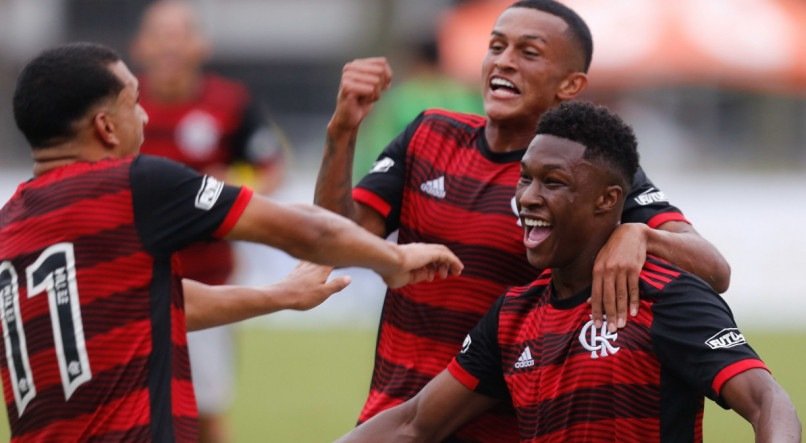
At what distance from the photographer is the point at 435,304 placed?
20.9ft

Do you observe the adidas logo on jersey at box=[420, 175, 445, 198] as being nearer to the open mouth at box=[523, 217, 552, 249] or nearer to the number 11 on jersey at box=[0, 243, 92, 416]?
the open mouth at box=[523, 217, 552, 249]

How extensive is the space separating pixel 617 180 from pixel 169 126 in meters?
5.42

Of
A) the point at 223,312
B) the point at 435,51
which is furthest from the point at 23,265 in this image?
the point at 435,51


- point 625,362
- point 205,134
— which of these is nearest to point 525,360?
point 625,362

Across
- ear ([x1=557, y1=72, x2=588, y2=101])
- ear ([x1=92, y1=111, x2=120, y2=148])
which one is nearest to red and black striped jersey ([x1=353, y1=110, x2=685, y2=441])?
ear ([x1=557, y1=72, x2=588, y2=101])

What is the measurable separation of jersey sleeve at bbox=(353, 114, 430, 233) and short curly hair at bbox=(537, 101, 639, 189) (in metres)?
1.00

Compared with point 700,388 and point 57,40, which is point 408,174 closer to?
point 700,388

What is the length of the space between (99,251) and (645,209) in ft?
6.67

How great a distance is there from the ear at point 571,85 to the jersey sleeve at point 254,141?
4.42m

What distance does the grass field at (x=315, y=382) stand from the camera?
11977 mm

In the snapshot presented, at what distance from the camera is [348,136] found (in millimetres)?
6449

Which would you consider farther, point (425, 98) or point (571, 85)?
point (425, 98)

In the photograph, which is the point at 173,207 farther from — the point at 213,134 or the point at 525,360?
the point at 213,134

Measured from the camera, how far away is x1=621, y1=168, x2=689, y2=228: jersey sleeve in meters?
5.95
